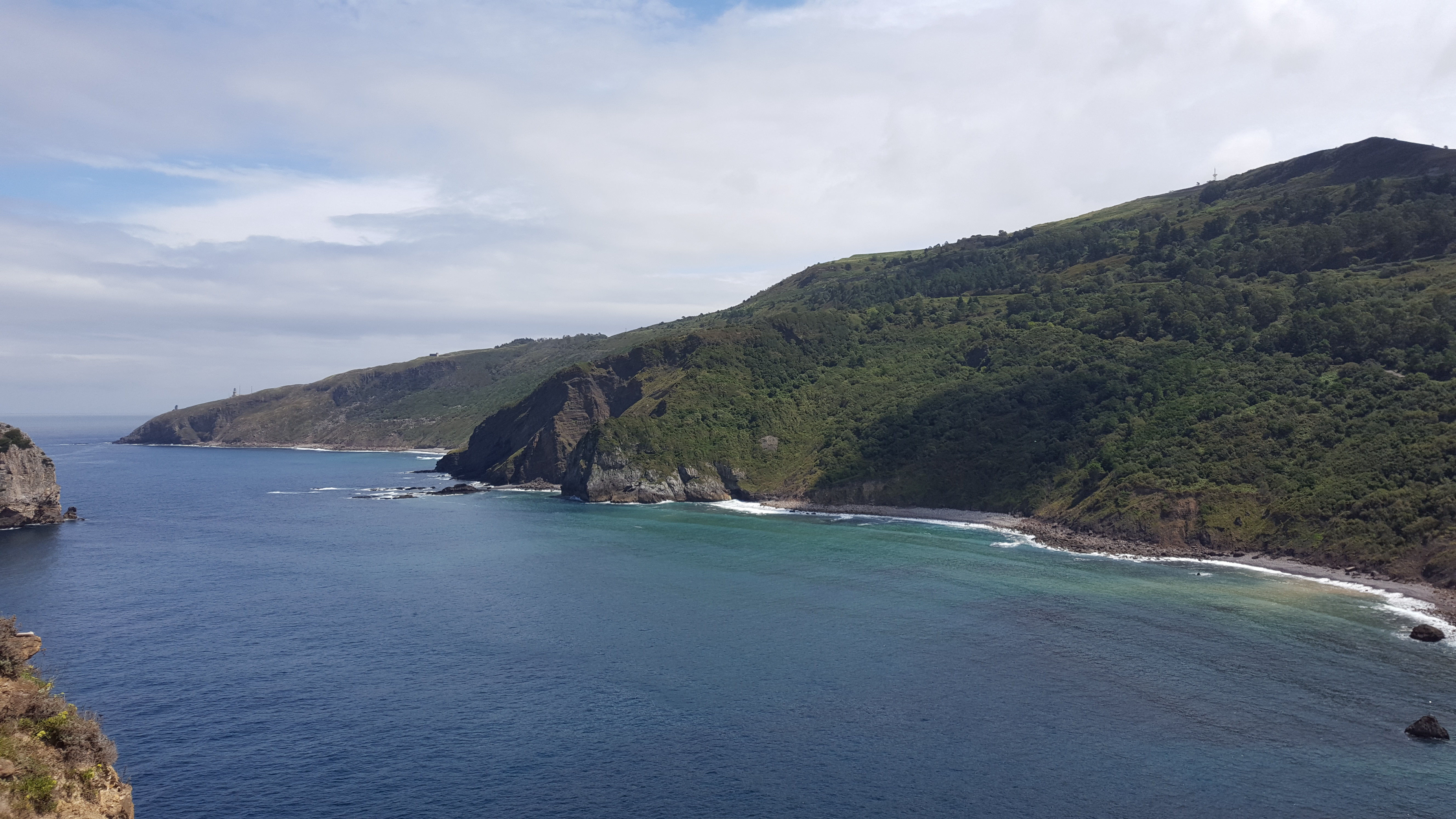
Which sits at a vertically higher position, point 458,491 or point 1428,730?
point 458,491

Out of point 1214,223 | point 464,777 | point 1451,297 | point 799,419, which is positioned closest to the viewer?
point 464,777

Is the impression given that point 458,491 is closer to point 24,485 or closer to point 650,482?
point 650,482

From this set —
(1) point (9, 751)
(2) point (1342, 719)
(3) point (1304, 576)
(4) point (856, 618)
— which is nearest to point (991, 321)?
(3) point (1304, 576)

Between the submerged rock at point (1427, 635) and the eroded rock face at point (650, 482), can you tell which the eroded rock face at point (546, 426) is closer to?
the eroded rock face at point (650, 482)

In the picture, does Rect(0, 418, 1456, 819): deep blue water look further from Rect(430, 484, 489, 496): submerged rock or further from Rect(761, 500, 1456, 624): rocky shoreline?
Rect(430, 484, 489, 496): submerged rock

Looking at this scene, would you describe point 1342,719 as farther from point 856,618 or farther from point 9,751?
point 9,751

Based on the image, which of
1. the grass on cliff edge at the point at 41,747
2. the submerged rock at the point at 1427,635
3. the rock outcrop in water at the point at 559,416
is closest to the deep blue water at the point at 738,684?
the submerged rock at the point at 1427,635

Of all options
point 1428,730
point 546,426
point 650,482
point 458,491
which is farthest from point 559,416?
point 1428,730

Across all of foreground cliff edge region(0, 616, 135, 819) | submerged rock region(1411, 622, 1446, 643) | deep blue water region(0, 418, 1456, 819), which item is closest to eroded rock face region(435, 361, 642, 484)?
deep blue water region(0, 418, 1456, 819)
